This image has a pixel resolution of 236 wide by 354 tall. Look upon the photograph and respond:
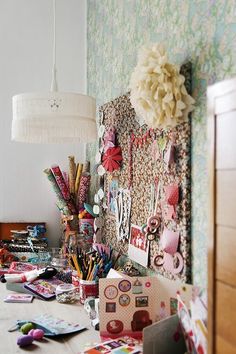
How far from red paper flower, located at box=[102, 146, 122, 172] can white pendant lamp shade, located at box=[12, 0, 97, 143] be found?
0.17m

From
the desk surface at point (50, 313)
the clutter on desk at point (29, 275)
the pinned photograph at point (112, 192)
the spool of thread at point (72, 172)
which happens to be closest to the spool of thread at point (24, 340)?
the desk surface at point (50, 313)

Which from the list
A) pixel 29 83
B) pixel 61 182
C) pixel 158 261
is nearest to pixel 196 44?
pixel 158 261

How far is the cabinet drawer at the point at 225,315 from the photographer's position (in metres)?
0.76

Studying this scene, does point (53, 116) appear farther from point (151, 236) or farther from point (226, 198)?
point (226, 198)

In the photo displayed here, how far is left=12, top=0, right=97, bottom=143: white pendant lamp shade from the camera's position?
6.09 ft

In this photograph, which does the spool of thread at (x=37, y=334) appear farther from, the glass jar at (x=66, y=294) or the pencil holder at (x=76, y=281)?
the pencil holder at (x=76, y=281)

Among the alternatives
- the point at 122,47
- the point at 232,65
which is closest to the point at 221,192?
the point at 232,65

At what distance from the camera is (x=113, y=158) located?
2158mm

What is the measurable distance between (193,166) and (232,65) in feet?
1.20

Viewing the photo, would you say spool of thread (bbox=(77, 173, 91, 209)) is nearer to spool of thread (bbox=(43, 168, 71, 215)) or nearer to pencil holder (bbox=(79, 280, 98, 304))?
spool of thread (bbox=(43, 168, 71, 215))

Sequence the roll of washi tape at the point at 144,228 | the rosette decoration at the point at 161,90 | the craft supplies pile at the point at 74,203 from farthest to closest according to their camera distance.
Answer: the craft supplies pile at the point at 74,203 → the roll of washi tape at the point at 144,228 → the rosette decoration at the point at 161,90

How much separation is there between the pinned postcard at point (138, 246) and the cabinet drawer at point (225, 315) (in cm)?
96

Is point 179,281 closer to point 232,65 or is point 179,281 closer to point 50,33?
point 232,65

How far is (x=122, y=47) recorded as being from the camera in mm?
2215
